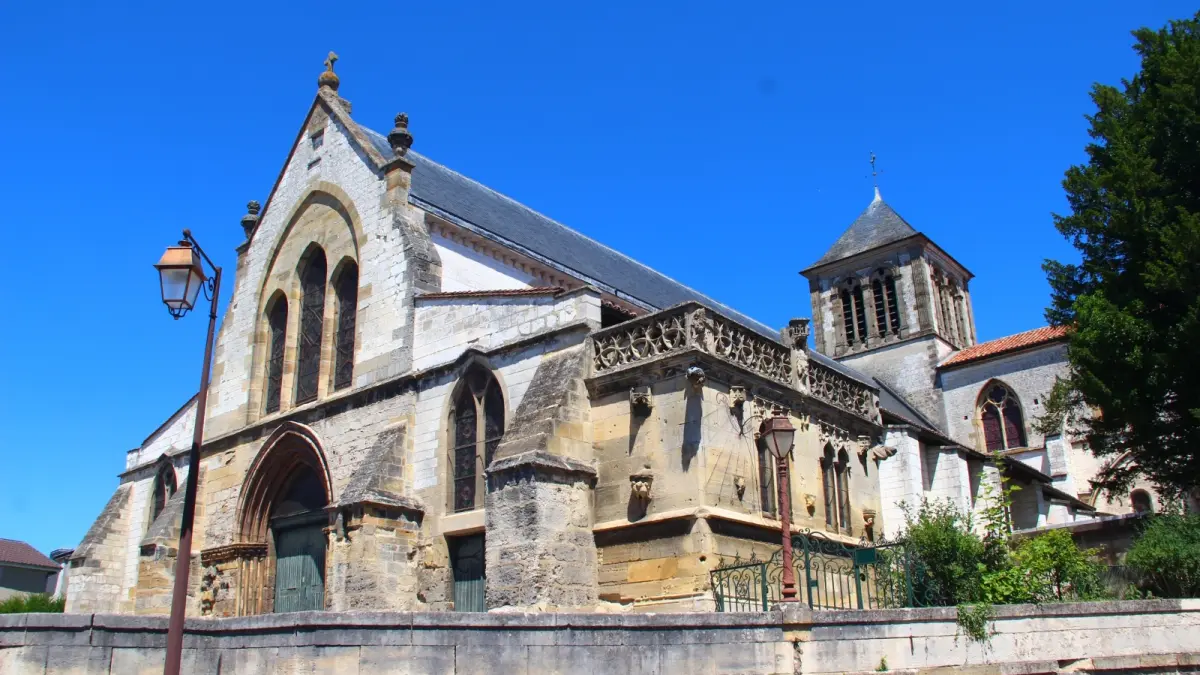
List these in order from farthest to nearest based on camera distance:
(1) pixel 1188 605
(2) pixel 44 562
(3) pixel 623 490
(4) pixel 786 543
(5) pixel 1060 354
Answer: (2) pixel 44 562 < (5) pixel 1060 354 < (3) pixel 623 490 < (1) pixel 1188 605 < (4) pixel 786 543

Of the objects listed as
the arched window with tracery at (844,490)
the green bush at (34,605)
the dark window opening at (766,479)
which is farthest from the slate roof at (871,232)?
the green bush at (34,605)

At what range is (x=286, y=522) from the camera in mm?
16984

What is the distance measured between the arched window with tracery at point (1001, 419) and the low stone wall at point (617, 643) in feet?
69.7

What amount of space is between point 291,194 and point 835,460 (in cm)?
1184

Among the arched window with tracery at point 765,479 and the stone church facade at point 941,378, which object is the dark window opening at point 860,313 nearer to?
the stone church facade at point 941,378

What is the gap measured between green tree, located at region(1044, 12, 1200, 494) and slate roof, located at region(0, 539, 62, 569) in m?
37.8

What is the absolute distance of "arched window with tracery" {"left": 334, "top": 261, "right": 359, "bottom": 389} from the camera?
1727 cm

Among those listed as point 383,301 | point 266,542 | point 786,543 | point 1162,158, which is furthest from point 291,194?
point 1162,158

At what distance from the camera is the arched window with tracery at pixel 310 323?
18.1 metres

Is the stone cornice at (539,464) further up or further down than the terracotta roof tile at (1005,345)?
further down

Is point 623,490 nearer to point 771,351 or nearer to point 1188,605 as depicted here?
point 771,351

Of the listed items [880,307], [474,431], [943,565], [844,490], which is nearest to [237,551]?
[474,431]

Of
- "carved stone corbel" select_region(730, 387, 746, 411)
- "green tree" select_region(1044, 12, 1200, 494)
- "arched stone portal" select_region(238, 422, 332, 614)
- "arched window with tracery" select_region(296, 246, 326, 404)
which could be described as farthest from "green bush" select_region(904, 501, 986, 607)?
"arched window with tracery" select_region(296, 246, 326, 404)

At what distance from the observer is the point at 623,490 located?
12.4 meters
